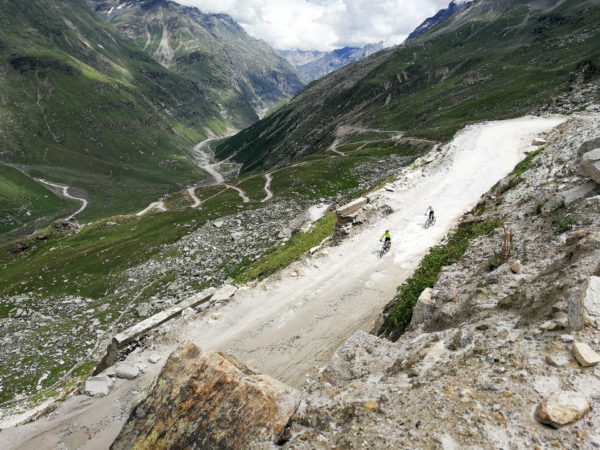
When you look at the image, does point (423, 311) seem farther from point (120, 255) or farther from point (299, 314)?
point (120, 255)

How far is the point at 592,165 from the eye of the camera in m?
11.3

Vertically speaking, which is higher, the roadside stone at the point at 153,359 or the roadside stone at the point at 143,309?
the roadside stone at the point at 153,359

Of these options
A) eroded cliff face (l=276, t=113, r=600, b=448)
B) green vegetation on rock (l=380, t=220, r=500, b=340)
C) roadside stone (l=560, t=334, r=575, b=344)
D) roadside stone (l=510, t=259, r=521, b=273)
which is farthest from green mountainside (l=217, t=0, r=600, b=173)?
roadside stone (l=560, t=334, r=575, b=344)

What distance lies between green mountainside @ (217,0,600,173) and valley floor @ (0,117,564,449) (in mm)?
61826

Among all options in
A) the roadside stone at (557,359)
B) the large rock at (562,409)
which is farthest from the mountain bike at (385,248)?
the large rock at (562,409)

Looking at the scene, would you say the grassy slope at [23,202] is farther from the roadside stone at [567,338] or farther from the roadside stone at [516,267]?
the roadside stone at [567,338]

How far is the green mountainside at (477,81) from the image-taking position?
88.3m

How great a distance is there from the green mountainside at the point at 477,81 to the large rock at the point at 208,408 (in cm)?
8339

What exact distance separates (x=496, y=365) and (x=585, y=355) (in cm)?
157

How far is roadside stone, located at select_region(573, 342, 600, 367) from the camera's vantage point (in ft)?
17.8

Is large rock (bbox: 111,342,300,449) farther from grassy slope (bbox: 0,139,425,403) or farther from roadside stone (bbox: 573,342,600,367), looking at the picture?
grassy slope (bbox: 0,139,425,403)

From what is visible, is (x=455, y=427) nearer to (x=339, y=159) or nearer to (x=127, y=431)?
(x=127, y=431)

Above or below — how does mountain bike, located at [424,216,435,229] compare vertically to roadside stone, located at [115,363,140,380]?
below

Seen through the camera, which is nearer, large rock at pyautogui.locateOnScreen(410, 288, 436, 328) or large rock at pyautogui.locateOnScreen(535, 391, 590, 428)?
large rock at pyautogui.locateOnScreen(535, 391, 590, 428)
